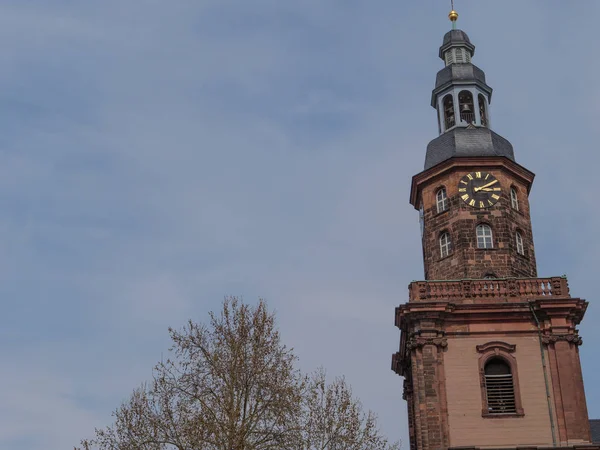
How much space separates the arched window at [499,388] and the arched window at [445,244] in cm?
569

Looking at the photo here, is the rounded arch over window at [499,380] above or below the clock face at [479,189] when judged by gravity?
below

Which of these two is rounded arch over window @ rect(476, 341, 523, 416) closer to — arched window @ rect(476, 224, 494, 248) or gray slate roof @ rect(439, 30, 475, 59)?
arched window @ rect(476, 224, 494, 248)

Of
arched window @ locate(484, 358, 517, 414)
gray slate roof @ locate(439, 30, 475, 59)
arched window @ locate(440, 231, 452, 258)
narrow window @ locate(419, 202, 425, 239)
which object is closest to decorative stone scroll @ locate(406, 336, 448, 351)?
arched window @ locate(484, 358, 517, 414)

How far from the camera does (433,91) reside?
51.9m

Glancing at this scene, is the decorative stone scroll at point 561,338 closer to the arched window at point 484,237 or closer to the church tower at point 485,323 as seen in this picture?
the church tower at point 485,323

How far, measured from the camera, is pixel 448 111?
51156mm

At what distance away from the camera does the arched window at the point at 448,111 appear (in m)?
50.8

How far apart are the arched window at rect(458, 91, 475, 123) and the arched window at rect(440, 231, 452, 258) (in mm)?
6758

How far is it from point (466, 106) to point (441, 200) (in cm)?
577

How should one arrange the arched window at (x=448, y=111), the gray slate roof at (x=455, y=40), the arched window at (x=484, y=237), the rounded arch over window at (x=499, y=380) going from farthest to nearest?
the gray slate roof at (x=455, y=40), the arched window at (x=448, y=111), the arched window at (x=484, y=237), the rounded arch over window at (x=499, y=380)

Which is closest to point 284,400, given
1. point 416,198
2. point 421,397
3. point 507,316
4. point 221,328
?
point 221,328

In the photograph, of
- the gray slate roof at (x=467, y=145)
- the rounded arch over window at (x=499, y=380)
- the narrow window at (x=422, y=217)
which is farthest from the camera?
the narrow window at (x=422, y=217)

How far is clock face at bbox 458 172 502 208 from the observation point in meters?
46.5

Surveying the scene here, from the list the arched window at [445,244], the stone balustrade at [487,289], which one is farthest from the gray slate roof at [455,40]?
the stone balustrade at [487,289]
